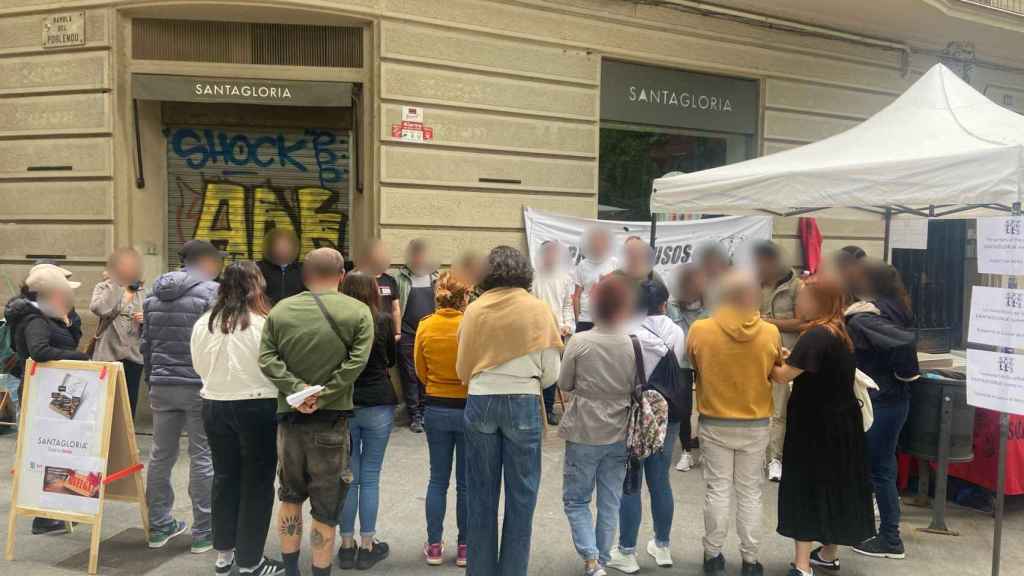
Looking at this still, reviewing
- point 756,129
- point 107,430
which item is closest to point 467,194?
point 756,129

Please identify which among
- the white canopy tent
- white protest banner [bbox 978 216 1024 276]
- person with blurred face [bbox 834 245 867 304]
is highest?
the white canopy tent

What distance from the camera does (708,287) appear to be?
265 inches

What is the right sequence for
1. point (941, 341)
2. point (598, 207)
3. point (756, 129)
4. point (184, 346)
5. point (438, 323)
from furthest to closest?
point (756, 129)
point (598, 207)
point (941, 341)
point (184, 346)
point (438, 323)

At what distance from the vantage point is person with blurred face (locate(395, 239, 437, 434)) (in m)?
8.15

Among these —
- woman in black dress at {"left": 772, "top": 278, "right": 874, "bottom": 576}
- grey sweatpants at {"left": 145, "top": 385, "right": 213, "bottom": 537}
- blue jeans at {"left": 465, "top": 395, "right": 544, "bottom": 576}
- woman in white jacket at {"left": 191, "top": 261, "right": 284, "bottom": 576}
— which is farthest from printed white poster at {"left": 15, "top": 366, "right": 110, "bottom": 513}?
woman in black dress at {"left": 772, "top": 278, "right": 874, "bottom": 576}

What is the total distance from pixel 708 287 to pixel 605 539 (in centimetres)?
258

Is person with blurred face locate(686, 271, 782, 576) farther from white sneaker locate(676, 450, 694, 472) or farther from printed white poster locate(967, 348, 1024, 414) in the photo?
white sneaker locate(676, 450, 694, 472)

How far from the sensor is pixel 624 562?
5020 mm

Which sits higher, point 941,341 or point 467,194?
point 467,194

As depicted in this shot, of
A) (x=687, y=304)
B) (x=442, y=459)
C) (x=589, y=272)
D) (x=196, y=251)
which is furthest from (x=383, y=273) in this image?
(x=442, y=459)

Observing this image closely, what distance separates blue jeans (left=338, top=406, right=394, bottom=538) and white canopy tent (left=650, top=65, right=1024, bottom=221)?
353 cm

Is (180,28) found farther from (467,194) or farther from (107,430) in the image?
(107,430)

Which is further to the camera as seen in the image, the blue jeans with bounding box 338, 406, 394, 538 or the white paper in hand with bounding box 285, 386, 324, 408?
the blue jeans with bounding box 338, 406, 394, 538

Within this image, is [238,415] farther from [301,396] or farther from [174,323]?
[174,323]
